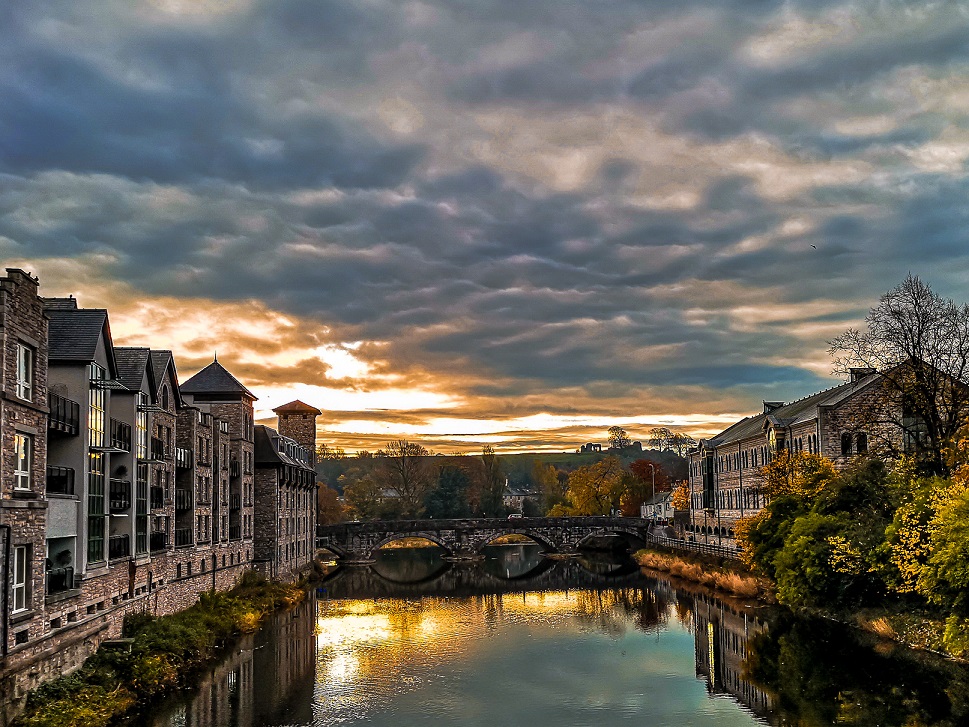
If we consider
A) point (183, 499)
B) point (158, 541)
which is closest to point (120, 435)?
point (158, 541)

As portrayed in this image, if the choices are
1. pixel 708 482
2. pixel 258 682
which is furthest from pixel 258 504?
pixel 708 482

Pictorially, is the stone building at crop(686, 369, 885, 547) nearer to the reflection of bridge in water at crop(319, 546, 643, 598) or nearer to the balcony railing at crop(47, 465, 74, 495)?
the reflection of bridge in water at crop(319, 546, 643, 598)

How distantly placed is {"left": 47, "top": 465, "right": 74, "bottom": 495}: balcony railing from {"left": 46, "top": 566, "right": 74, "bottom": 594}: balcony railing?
2.37 m

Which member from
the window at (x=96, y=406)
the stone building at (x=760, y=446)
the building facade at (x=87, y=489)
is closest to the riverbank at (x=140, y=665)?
the building facade at (x=87, y=489)

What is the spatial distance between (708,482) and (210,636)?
5677 centimetres

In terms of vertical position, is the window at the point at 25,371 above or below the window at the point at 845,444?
above

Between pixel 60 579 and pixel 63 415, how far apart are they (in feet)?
16.4

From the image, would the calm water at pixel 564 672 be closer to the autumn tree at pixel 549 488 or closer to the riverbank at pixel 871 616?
the riverbank at pixel 871 616

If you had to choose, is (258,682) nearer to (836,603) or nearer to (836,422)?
(836,603)

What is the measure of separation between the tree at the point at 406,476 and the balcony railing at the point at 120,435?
88881 millimetres

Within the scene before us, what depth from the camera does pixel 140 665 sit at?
29.2 meters

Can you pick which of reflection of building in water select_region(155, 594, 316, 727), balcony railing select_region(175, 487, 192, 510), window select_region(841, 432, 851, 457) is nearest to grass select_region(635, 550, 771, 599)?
window select_region(841, 432, 851, 457)

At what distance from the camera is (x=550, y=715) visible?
27.9 meters

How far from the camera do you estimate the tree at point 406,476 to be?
12350 cm
